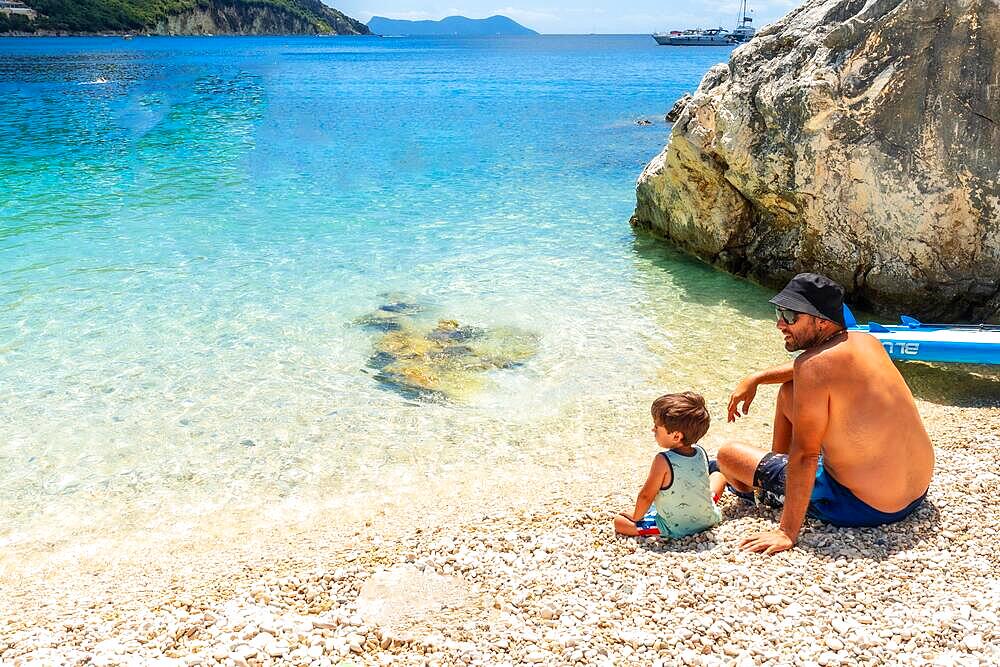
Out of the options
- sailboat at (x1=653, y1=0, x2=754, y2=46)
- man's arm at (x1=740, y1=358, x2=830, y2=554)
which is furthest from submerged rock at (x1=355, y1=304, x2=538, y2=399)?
sailboat at (x1=653, y1=0, x2=754, y2=46)

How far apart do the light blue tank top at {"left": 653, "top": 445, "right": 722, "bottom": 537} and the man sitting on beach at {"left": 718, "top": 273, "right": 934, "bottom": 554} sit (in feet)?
0.98

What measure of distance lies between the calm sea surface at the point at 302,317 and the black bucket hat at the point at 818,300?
3086 mm

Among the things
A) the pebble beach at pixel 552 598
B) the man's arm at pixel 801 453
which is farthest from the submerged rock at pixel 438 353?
the man's arm at pixel 801 453

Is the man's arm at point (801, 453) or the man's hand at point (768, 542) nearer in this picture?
the man's arm at point (801, 453)

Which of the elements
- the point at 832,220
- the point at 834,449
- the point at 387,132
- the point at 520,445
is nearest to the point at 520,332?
the point at 520,445

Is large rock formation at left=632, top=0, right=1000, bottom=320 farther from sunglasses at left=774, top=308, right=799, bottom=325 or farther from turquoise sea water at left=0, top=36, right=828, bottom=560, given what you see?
sunglasses at left=774, top=308, right=799, bottom=325

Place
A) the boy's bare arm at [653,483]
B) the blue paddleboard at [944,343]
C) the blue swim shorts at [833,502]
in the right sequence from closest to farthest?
the blue swim shorts at [833,502]
the boy's bare arm at [653,483]
the blue paddleboard at [944,343]

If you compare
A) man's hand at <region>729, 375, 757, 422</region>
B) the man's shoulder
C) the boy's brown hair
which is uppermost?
the man's shoulder

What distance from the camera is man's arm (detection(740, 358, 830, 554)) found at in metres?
4.27

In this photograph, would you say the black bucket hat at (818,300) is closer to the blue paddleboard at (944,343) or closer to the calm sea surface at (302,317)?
the calm sea surface at (302,317)

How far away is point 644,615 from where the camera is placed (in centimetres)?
404

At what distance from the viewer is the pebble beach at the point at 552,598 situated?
379 centimetres

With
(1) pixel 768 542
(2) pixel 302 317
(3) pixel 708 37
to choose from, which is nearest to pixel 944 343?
(1) pixel 768 542

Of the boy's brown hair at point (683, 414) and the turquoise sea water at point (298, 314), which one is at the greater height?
the boy's brown hair at point (683, 414)
